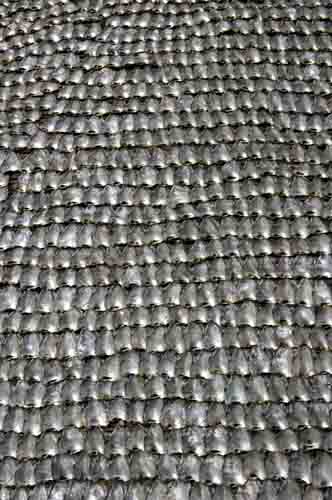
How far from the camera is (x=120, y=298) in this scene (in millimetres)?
701

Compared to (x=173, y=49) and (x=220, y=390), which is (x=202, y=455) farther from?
(x=173, y=49)

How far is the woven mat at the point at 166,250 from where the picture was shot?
0.63 metres

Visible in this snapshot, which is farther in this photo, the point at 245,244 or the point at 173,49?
the point at 173,49

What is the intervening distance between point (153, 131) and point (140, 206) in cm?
10

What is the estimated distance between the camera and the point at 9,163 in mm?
789

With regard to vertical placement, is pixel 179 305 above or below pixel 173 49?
below

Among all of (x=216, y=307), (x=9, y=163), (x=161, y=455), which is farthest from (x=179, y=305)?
(x=9, y=163)

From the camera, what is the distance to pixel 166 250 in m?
0.72

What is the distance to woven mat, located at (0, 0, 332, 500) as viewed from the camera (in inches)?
24.8

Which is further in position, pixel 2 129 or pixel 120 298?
pixel 2 129

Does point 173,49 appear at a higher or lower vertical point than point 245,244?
higher

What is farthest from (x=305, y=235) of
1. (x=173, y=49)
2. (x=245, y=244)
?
(x=173, y=49)

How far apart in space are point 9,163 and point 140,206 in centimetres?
16

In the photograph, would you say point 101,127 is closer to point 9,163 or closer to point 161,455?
point 9,163
